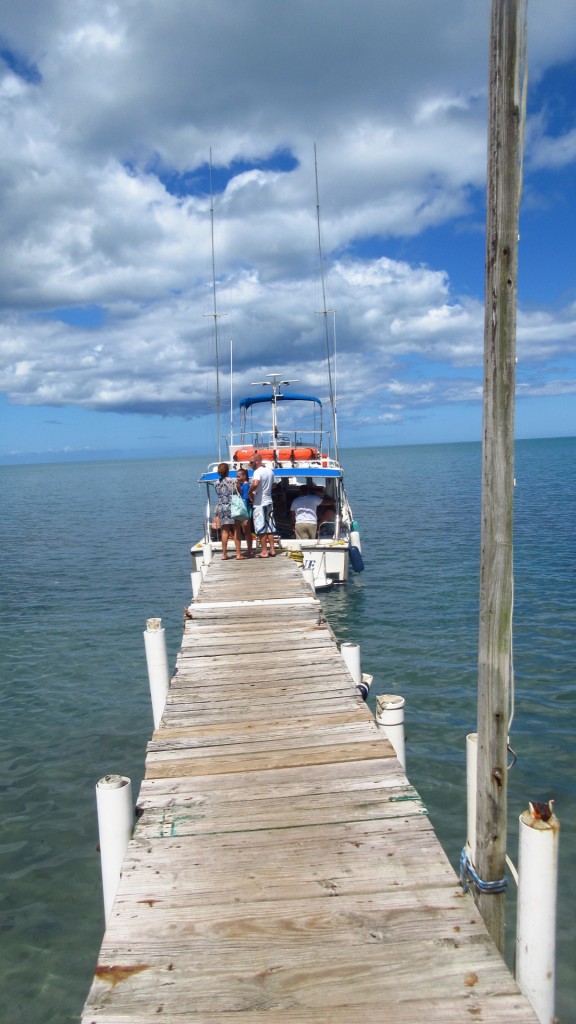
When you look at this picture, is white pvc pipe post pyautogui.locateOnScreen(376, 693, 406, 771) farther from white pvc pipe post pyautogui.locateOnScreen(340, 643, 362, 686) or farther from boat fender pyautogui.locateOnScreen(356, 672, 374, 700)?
white pvc pipe post pyautogui.locateOnScreen(340, 643, 362, 686)

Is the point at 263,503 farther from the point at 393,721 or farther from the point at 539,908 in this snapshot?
the point at 539,908

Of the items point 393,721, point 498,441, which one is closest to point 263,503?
point 393,721

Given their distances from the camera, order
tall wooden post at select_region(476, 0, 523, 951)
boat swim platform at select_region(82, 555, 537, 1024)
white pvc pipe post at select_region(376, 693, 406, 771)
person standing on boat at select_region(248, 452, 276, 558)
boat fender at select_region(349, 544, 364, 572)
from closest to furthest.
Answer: boat swim platform at select_region(82, 555, 537, 1024) → tall wooden post at select_region(476, 0, 523, 951) → white pvc pipe post at select_region(376, 693, 406, 771) → person standing on boat at select_region(248, 452, 276, 558) → boat fender at select_region(349, 544, 364, 572)

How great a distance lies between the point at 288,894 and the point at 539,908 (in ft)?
4.58

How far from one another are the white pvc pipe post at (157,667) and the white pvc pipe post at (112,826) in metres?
4.30

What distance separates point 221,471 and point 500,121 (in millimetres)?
10255

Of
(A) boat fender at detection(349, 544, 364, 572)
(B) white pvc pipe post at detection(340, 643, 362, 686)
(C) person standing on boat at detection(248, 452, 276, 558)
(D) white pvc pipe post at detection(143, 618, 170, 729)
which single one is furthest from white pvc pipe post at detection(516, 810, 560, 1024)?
(A) boat fender at detection(349, 544, 364, 572)

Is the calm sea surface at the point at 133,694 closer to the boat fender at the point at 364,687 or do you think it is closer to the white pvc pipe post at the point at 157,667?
the white pvc pipe post at the point at 157,667

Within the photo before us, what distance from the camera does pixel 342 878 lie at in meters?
3.89

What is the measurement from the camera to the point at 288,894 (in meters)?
3.77

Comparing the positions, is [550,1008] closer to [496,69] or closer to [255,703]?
[255,703]

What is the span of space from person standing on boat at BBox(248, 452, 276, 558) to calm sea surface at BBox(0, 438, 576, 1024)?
250cm

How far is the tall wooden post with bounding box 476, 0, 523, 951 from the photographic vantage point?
136 inches

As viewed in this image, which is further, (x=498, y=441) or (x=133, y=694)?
(x=133, y=694)
